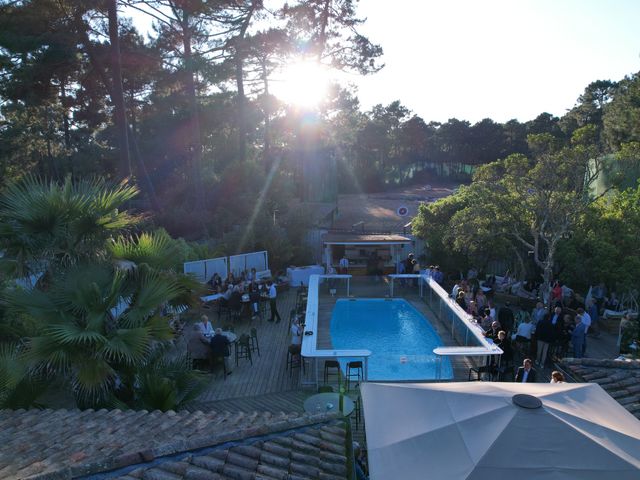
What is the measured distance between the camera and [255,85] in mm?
32969

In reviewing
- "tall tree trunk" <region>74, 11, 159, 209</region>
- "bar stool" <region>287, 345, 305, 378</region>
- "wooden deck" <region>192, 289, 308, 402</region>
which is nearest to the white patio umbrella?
"wooden deck" <region>192, 289, 308, 402</region>

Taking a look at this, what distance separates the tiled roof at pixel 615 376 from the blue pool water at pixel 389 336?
3.69m

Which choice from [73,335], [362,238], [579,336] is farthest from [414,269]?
[73,335]

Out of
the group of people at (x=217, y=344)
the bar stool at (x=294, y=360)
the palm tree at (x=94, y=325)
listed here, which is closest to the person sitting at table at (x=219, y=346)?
the group of people at (x=217, y=344)

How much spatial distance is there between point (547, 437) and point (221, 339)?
773cm

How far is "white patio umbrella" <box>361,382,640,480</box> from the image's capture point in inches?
149

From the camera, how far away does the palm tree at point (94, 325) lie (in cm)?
604

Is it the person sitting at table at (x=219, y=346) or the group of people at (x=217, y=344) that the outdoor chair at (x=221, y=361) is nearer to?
the group of people at (x=217, y=344)

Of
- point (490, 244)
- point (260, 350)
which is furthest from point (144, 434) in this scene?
point (490, 244)

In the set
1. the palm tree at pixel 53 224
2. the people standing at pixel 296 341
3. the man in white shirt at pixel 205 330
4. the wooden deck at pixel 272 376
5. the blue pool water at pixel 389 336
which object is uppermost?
the palm tree at pixel 53 224

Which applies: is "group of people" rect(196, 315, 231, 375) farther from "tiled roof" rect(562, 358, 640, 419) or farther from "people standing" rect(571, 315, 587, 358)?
"people standing" rect(571, 315, 587, 358)

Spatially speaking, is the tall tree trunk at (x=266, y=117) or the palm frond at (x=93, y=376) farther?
the tall tree trunk at (x=266, y=117)

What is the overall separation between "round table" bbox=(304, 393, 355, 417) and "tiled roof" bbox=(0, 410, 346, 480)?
185 centimetres

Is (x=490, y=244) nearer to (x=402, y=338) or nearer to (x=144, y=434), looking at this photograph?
(x=402, y=338)
